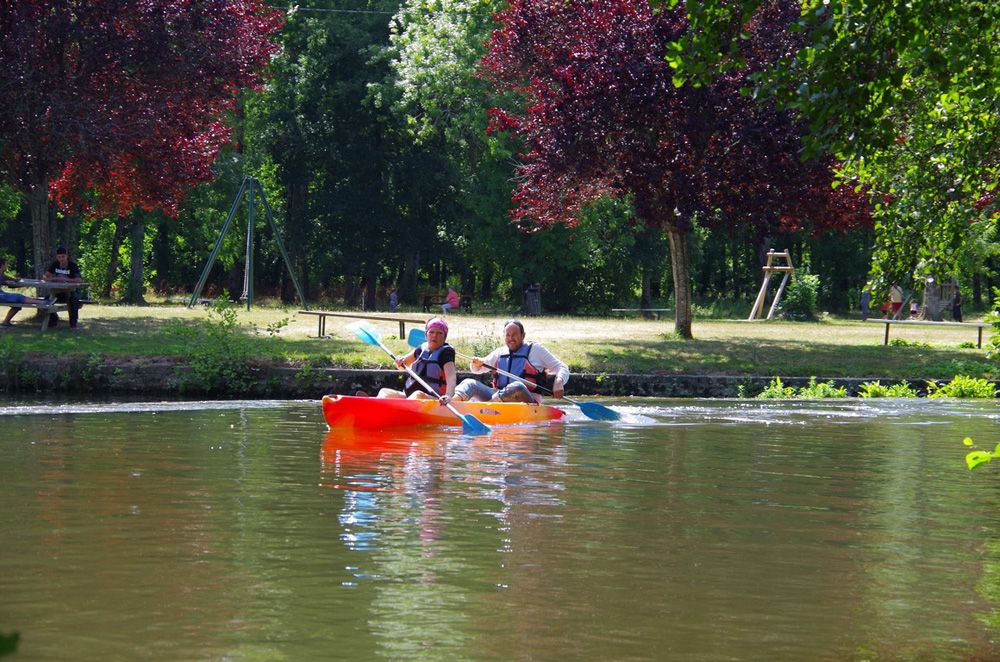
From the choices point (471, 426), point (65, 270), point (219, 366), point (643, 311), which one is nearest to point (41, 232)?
point (65, 270)

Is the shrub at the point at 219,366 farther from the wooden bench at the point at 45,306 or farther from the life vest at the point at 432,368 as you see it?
the life vest at the point at 432,368

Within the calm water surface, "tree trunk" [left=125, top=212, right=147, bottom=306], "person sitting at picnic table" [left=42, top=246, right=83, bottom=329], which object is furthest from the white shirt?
"tree trunk" [left=125, top=212, right=147, bottom=306]

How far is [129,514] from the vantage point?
937 centimetres

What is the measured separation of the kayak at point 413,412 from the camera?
14.8 m

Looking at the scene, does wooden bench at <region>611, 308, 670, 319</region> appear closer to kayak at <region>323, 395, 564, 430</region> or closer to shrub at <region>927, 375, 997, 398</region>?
shrub at <region>927, 375, 997, 398</region>

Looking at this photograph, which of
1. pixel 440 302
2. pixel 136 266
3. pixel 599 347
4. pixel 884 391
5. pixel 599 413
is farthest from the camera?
pixel 440 302

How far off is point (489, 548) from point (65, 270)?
740 inches

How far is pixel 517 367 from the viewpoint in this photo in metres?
17.5

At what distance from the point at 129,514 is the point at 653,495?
3.84 m

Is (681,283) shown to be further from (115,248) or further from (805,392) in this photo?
(115,248)

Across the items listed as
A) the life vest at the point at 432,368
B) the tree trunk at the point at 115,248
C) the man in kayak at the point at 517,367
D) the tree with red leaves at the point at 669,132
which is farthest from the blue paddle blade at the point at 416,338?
the tree trunk at the point at 115,248

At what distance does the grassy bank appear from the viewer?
22.0 meters

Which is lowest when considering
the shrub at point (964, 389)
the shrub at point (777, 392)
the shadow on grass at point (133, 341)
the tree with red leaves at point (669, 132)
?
the shrub at point (777, 392)

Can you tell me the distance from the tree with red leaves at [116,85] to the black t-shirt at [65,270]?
147cm
